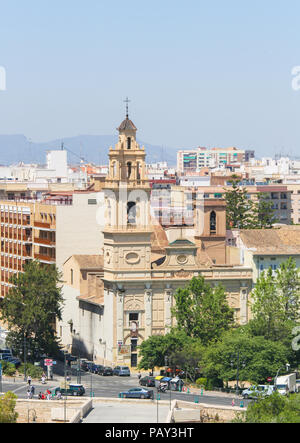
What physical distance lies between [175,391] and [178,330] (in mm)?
11238

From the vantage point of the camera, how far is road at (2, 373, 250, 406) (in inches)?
4419

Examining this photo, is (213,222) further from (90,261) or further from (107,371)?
(107,371)

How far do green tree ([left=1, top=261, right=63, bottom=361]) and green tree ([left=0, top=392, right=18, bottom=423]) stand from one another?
87.3ft

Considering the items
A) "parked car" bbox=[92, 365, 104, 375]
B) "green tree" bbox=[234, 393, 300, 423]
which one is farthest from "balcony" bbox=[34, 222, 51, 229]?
"green tree" bbox=[234, 393, 300, 423]

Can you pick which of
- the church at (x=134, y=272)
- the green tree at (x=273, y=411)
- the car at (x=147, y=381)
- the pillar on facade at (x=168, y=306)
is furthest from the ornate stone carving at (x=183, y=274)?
the green tree at (x=273, y=411)

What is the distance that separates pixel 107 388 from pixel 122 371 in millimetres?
7694

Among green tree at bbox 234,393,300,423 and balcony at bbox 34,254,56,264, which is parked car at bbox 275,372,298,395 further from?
balcony at bbox 34,254,56,264

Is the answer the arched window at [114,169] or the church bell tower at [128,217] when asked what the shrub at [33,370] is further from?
the arched window at [114,169]

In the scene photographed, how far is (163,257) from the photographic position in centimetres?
13300

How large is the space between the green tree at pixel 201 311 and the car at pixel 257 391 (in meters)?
11.2

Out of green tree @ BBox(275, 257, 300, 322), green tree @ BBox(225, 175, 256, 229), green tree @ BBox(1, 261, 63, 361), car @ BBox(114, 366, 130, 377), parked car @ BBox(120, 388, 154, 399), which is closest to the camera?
parked car @ BBox(120, 388, 154, 399)

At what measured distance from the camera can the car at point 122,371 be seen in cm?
12544
